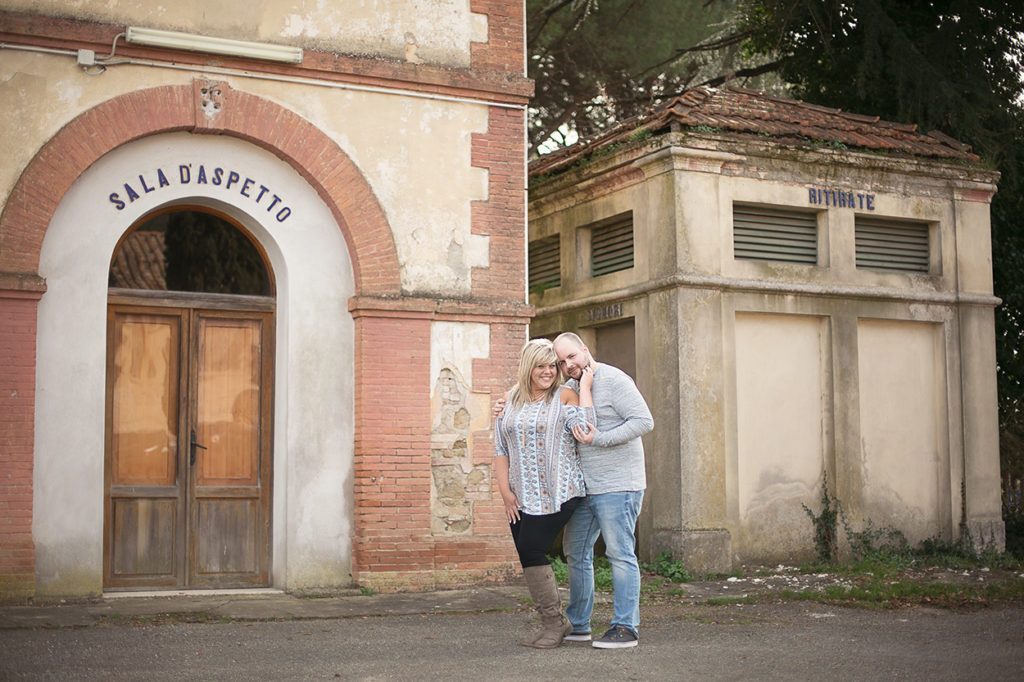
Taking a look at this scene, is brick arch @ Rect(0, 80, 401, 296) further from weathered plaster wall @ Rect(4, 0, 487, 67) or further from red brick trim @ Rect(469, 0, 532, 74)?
red brick trim @ Rect(469, 0, 532, 74)

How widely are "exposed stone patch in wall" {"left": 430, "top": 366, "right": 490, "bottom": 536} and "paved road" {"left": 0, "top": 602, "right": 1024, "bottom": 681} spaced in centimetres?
153

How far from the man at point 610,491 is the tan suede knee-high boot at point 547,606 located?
11 cm

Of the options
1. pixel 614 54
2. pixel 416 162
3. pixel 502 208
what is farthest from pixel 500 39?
pixel 614 54

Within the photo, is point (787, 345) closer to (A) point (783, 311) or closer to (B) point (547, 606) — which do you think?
(A) point (783, 311)

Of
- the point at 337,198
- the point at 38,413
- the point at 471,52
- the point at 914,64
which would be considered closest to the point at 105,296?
the point at 38,413

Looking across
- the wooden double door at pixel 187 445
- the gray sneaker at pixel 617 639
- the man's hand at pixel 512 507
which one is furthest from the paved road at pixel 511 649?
the wooden double door at pixel 187 445

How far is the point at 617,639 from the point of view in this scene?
7.01 meters

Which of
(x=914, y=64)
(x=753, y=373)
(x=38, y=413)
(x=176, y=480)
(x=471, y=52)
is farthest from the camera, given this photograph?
(x=914, y=64)

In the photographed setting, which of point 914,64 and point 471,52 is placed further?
point 914,64

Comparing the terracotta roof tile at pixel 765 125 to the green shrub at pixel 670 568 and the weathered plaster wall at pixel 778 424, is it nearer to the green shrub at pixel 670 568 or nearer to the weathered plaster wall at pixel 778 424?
the weathered plaster wall at pixel 778 424

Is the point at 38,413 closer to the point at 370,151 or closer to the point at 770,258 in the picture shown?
the point at 370,151

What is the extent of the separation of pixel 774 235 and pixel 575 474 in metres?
6.33

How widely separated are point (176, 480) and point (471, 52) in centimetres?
468

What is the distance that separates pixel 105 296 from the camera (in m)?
9.76
